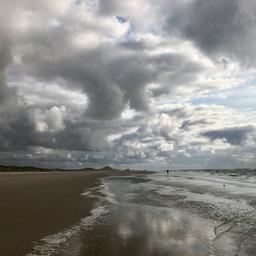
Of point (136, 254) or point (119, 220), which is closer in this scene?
point (136, 254)

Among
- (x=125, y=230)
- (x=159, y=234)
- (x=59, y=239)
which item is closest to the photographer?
(x=59, y=239)

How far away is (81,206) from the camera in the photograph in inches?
849

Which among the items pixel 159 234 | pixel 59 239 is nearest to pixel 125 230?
pixel 159 234

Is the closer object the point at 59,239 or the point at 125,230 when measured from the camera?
the point at 59,239

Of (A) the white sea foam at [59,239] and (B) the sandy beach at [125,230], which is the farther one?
(B) the sandy beach at [125,230]

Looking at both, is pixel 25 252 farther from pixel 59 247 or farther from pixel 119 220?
pixel 119 220

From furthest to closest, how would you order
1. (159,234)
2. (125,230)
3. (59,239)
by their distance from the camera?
(125,230) → (159,234) → (59,239)

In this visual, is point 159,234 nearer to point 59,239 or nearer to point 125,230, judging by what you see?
point 125,230

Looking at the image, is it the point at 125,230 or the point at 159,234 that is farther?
the point at 125,230

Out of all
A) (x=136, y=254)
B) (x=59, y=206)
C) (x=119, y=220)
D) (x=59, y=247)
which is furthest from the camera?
(x=59, y=206)

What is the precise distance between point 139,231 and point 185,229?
2047 mm

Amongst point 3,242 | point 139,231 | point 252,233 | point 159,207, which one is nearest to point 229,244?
point 252,233

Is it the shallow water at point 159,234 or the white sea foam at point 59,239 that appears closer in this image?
the white sea foam at point 59,239

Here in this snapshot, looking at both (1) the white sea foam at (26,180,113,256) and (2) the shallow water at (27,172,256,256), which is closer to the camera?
(1) the white sea foam at (26,180,113,256)
